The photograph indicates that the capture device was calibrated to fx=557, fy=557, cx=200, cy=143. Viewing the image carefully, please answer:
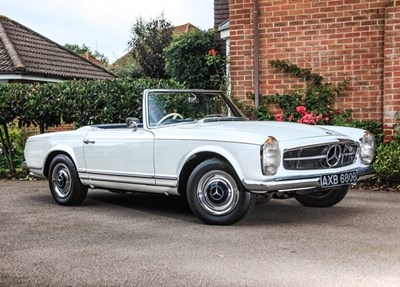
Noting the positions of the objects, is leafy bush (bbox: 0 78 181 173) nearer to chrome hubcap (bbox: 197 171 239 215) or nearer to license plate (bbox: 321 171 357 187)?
chrome hubcap (bbox: 197 171 239 215)

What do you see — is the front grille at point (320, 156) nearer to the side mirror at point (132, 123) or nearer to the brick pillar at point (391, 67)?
the side mirror at point (132, 123)

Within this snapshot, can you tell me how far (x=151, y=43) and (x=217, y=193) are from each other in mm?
22503

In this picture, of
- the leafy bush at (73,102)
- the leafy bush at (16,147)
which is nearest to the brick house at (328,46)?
the leafy bush at (73,102)

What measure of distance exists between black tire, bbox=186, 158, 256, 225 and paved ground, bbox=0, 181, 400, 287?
0.16m

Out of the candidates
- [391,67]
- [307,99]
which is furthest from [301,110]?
[391,67]

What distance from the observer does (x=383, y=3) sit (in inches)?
359

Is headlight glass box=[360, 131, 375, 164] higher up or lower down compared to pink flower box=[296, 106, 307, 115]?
lower down

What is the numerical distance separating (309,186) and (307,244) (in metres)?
0.68

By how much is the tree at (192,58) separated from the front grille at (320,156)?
12.2 metres

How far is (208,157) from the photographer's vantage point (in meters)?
5.68

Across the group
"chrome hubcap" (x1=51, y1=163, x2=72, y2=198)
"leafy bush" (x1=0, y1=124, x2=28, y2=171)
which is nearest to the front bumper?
"chrome hubcap" (x1=51, y1=163, x2=72, y2=198)

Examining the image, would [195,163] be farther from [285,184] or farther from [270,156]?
[285,184]

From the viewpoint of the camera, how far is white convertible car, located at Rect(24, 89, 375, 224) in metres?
5.26

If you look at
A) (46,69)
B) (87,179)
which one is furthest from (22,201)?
(46,69)
